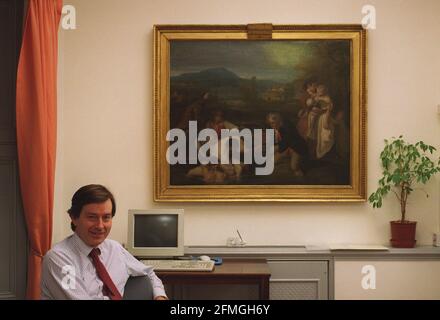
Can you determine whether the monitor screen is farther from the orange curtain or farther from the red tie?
the red tie

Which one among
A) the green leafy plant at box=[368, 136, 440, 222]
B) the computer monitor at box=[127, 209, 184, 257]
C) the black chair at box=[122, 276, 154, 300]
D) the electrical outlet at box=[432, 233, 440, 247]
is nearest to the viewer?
the black chair at box=[122, 276, 154, 300]

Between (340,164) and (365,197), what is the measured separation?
34cm

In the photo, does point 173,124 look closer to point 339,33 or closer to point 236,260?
point 236,260

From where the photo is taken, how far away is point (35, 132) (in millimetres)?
3928

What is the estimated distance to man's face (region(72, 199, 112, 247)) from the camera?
9.01ft

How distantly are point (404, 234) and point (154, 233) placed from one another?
2000 mm

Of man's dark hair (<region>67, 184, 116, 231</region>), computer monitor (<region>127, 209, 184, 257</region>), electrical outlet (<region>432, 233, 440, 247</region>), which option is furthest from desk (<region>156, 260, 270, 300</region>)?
electrical outlet (<region>432, 233, 440, 247</region>)

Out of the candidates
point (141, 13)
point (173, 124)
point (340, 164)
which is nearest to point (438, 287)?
point (340, 164)

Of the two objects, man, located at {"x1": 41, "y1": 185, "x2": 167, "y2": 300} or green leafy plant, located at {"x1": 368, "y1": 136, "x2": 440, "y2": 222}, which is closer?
man, located at {"x1": 41, "y1": 185, "x2": 167, "y2": 300}

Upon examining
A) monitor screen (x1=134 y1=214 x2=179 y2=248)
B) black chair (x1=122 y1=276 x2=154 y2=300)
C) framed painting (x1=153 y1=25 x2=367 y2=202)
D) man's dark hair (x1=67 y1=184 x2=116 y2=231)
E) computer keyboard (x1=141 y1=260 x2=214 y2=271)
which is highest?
framed painting (x1=153 y1=25 x2=367 y2=202)

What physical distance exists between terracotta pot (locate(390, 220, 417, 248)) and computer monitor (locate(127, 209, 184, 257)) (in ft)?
5.70

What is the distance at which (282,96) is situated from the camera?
190 inches

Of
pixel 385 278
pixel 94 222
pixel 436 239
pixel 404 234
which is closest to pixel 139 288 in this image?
pixel 94 222

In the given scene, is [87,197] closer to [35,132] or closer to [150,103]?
[35,132]
